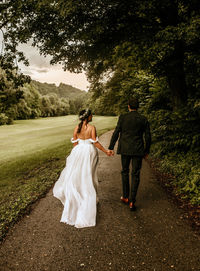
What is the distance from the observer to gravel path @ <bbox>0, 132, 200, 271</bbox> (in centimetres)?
249

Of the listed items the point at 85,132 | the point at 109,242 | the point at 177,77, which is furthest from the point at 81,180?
the point at 177,77

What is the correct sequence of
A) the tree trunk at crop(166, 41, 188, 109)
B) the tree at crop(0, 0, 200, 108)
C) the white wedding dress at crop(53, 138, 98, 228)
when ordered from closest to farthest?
the white wedding dress at crop(53, 138, 98, 228) < the tree at crop(0, 0, 200, 108) < the tree trunk at crop(166, 41, 188, 109)

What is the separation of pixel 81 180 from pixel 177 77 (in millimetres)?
5368

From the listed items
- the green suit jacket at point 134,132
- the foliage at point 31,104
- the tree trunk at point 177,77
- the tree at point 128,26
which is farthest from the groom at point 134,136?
the foliage at point 31,104

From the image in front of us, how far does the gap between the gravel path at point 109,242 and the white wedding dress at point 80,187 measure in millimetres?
198

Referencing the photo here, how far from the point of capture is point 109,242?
290cm

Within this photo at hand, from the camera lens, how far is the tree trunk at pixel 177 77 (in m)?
6.15

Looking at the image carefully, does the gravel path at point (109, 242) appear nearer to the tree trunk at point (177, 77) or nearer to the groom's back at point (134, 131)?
the groom's back at point (134, 131)

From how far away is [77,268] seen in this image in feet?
7.98

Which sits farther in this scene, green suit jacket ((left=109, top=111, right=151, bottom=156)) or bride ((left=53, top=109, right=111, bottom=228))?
green suit jacket ((left=109, top=111, right=151, bottom=156))

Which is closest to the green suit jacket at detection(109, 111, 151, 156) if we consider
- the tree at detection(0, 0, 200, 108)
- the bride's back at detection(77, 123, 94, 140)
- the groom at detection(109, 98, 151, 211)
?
the groom at detection(109, 98, 151, 211)

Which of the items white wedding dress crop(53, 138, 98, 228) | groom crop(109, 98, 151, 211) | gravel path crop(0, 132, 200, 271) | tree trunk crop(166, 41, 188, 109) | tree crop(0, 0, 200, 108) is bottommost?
gravel path crop(0, 132, 200, 271)

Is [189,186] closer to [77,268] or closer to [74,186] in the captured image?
[74,186]

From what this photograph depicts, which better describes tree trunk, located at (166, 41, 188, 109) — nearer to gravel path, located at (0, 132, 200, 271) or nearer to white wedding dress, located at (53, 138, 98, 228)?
gravel path, located at (0, 132, 200, 271)
